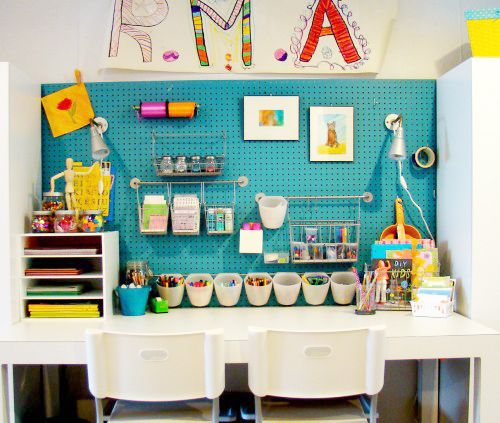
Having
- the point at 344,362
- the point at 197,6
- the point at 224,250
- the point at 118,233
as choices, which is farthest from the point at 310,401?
the point at 197,6

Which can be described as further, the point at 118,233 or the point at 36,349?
the point at 118,233

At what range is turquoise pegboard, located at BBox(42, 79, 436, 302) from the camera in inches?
82.7

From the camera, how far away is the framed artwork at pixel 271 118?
209 cm

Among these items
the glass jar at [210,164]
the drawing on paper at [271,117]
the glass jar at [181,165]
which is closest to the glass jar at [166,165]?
the glass jar at [181,165]

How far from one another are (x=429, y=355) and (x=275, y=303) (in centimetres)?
72

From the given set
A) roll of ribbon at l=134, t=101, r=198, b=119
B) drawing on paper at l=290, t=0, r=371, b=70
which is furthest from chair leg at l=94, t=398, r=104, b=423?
drawing on paper at l=290, t=0, r=371, b=70

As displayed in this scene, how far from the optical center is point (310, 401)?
161 centimetres

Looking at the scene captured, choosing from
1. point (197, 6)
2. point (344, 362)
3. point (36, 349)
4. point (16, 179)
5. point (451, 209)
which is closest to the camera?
point (344, 362)

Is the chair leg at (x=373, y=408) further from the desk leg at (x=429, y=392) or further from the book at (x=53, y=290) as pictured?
the book at (x=53, y=290)

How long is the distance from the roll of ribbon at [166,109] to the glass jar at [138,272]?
653mm

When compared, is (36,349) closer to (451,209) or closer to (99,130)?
(99,130)

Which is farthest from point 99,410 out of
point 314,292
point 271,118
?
point 271,118

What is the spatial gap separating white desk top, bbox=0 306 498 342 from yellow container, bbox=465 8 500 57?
109 cm

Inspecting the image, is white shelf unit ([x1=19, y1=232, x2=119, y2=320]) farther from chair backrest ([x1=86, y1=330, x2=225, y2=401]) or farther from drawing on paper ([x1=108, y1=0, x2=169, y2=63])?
drawing on paper ([x1=108, y1=0, x2=169, y2=63])
